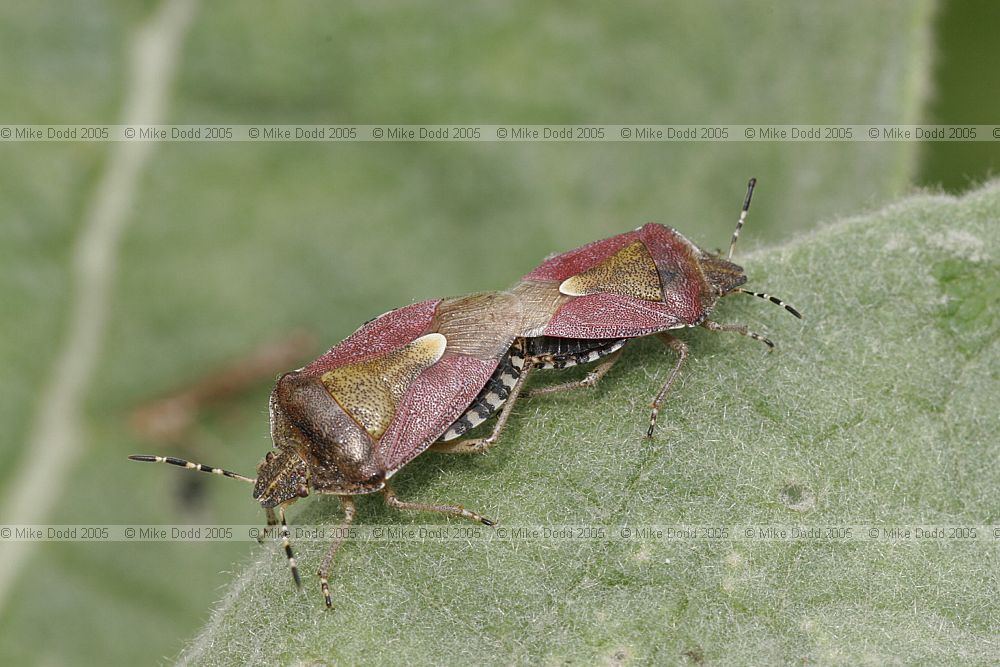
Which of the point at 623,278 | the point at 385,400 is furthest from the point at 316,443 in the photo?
the point at 623,278

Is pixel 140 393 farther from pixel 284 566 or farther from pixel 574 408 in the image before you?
pixel 574 408

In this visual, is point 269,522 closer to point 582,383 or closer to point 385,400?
point 385,400

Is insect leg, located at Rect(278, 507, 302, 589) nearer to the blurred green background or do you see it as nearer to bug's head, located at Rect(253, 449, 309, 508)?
bug's head, located at Rect(253, 449, 309, 508)

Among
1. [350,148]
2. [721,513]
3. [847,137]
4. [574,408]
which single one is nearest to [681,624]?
[721,513]

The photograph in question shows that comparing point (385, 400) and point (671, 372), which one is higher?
point (671, 372)

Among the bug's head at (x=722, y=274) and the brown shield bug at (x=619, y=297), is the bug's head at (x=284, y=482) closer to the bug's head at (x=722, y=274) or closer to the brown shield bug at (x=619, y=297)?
the brown shield bug at (x=619, y=297)

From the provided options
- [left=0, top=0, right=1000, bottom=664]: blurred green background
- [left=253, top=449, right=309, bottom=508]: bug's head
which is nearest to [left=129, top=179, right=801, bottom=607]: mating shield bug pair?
[left=253, top=449, right=309, bottom=508]: bug's head
